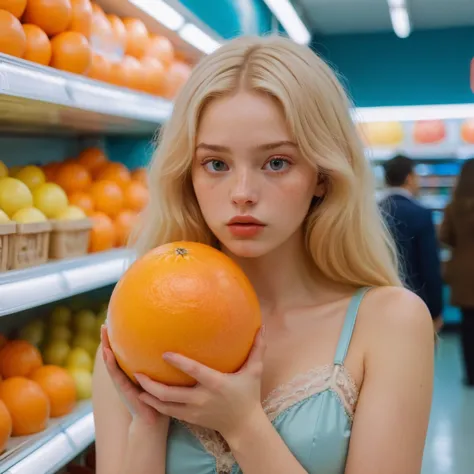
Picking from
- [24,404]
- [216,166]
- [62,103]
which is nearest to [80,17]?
[62,103]

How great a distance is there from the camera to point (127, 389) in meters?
1.12

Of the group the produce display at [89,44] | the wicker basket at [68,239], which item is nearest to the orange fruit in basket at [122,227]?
the wicker basket at [68,239]

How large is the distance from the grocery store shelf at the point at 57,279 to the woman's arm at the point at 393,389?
958 millimetres

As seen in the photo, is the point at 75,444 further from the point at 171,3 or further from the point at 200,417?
the point at 171,3

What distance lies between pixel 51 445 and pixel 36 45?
3.86ft

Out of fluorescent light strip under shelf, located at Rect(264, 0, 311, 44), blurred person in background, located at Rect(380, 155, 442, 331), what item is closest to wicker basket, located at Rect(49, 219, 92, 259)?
blurred person in background, located at Rect(380, 155, 442, 331)

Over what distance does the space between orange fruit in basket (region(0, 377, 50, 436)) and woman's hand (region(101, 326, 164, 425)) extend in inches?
38.1

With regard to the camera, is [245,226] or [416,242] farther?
[416,242]

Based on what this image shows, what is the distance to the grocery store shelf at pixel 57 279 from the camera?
6.03 feet

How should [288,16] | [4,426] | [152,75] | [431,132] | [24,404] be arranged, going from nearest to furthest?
1. [4,426]
2. [24,404]
3. [152,75]
4. [288,16]
5. [431,132]

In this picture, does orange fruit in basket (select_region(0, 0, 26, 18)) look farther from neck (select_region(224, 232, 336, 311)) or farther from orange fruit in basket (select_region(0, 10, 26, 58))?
neck (select_region(224, 232, 336, 311))

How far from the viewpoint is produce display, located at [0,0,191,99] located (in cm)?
210

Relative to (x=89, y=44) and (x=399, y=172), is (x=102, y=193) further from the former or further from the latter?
(x=399, y=172)

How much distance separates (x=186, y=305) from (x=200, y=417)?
18 centimetres
